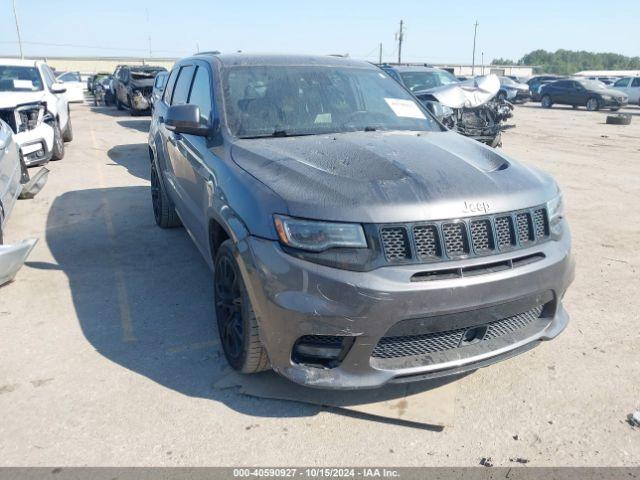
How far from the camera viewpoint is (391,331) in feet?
8.22

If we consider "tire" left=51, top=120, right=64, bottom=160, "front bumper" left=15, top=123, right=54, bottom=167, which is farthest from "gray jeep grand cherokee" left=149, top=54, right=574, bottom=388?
"tire" left=51, top=120, right=64, bottom=160

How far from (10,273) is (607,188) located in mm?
8079

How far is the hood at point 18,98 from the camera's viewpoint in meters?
8.23

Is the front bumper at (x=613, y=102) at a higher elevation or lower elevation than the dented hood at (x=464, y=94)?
lower

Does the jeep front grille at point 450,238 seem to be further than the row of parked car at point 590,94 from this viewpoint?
No

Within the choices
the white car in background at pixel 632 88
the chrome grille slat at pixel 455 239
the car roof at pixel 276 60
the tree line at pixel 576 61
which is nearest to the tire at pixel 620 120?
the white car in background at pixel 632 88

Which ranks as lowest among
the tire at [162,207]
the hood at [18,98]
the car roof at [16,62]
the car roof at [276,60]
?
the tire at [162,207]

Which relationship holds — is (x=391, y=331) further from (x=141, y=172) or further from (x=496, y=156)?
(x=141, y=172)

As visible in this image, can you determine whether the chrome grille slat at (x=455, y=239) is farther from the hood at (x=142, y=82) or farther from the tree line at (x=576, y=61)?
the tree line at (x=576, y=61)

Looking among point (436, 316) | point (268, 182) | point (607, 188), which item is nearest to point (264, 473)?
point (436, 316)

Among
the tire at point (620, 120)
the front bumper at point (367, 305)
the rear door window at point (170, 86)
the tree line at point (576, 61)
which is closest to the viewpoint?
the front bumper at point (367, 305)

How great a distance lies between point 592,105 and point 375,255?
27.8m

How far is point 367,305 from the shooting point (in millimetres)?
2432

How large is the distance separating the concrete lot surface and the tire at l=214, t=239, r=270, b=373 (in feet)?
0.68
